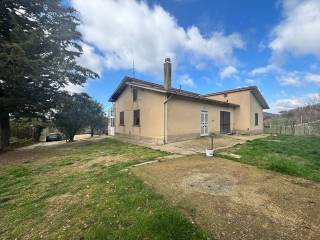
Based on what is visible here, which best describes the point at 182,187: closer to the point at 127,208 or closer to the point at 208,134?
the point at 127,208

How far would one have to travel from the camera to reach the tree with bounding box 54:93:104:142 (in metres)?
15.0

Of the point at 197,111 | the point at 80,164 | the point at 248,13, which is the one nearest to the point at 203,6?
the point at 248,13

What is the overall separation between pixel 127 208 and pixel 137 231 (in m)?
0.79

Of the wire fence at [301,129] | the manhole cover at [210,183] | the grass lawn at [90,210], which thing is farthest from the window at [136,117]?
the wire fence at [301,129]

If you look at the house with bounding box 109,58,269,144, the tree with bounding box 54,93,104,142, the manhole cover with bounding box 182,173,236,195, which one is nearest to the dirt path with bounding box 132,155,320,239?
the manhole cover with bounding box 182,173,236,195

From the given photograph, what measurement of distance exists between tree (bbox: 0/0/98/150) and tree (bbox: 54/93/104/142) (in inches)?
41.9

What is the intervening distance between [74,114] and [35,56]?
7.70 metres

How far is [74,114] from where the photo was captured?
760 inches

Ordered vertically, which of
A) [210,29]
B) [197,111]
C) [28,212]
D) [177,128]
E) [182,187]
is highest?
[210,29]

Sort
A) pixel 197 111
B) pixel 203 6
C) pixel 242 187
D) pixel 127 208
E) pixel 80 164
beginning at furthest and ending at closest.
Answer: pixel 197 111 < pixel 203 6 < pixel 80 164 < pixel 242 187 < pixel 127 208

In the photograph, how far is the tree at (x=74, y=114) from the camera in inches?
590

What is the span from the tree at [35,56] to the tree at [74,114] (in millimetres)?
1064

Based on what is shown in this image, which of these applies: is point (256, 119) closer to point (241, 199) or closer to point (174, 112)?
point (174, 112)

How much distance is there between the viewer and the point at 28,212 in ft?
14.2
